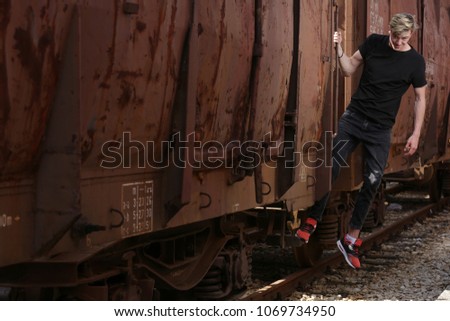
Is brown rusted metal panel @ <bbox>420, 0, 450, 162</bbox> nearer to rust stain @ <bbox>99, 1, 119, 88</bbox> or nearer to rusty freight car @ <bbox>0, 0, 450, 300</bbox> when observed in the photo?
rusty freight car @ <bbox>0, 0, 450, 300</bbox>

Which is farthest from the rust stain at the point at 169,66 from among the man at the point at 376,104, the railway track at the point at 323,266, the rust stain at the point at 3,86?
the railway track at the point at 323,266

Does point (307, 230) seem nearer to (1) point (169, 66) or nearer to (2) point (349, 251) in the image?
(2) point (349, 251)

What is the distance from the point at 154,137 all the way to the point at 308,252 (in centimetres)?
459

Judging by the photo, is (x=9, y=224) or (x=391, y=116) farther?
(x=391, y=116)

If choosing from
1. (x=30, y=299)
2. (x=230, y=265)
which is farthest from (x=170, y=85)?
(x=230, y=265)

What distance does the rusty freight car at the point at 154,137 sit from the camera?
3504 mm

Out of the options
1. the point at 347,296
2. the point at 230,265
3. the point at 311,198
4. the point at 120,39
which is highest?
the point at 120,39

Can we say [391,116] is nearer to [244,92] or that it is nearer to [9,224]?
[244,92]

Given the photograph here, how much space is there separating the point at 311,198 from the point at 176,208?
2.59m

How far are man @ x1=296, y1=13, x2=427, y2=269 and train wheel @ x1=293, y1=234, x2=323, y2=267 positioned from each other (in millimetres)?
2077

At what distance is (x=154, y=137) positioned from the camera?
14.6ft

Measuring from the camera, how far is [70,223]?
3.62 metres

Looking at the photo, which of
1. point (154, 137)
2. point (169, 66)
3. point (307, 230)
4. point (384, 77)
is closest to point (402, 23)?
point (384, 77)

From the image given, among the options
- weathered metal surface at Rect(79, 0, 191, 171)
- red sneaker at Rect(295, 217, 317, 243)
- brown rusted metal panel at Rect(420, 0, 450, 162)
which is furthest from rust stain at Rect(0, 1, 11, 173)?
brown rusted metal panel at Rect(420, 0, 450, 162)
